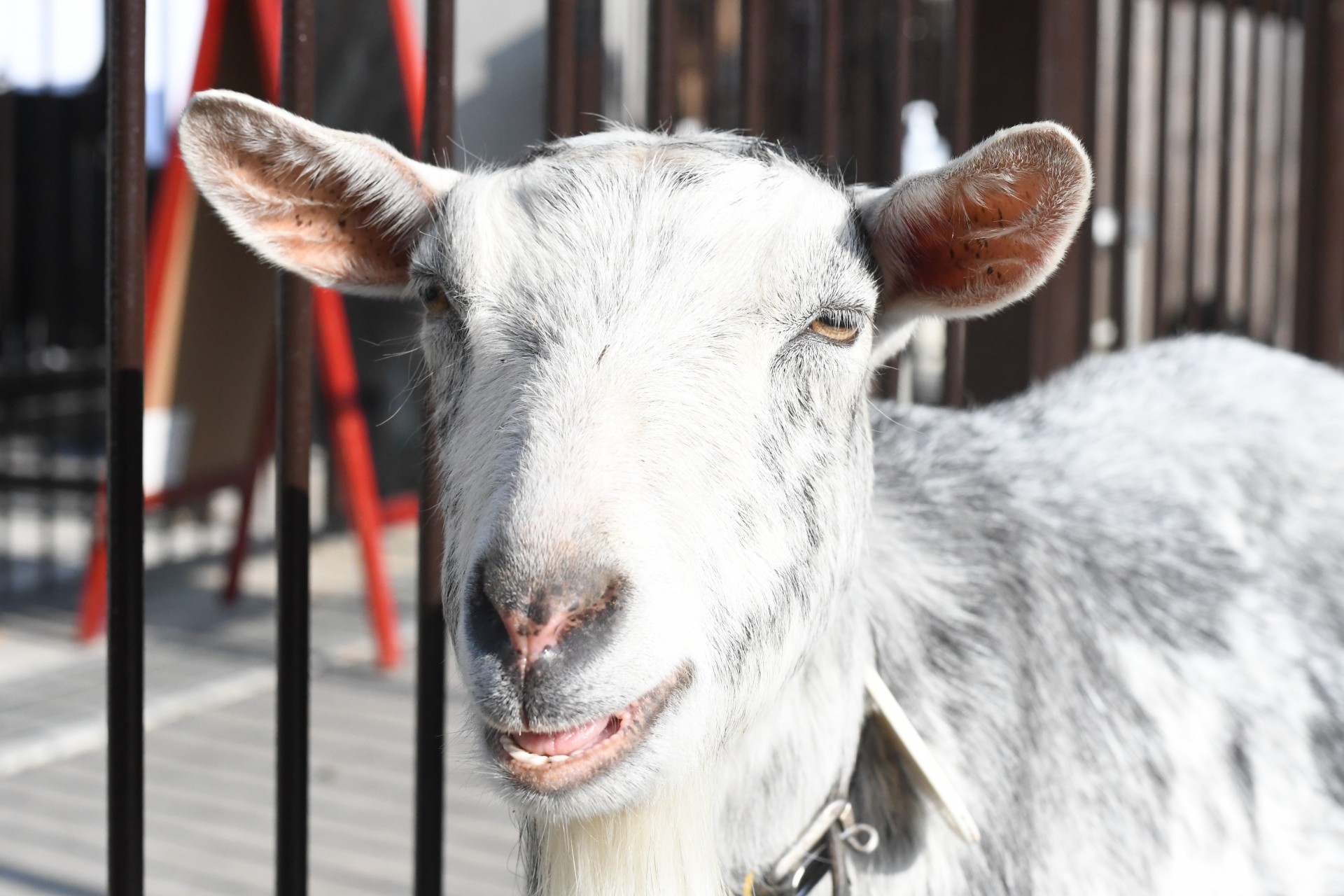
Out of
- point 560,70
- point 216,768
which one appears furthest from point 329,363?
point 560,70

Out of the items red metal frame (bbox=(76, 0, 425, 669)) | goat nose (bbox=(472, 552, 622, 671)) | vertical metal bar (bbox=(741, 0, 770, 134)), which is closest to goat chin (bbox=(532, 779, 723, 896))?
goat nose (bbox=(472, 552, 622, 671))

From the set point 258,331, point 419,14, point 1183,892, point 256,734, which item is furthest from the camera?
point 419,14

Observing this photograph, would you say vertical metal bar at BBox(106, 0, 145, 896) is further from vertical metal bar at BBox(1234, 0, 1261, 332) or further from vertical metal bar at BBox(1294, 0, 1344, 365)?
vertical metal bar at BBox(1294, 0, 1344, 365)

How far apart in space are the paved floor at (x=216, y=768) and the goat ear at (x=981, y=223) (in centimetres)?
149

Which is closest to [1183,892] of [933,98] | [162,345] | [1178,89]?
Answer: [162,345]

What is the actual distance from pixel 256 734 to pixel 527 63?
3905 millimetres

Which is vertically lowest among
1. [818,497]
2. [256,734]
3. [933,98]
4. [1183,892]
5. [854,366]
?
[256,734]

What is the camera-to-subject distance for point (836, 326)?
1.50m

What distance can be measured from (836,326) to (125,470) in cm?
96

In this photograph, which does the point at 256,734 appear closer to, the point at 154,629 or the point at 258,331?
the point at 154,629

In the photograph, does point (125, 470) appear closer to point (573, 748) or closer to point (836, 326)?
point (573, 748)

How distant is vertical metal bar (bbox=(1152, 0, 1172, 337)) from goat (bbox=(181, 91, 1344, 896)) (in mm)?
1460

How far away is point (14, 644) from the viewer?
484 centimetres

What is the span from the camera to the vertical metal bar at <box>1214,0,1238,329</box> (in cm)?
345
